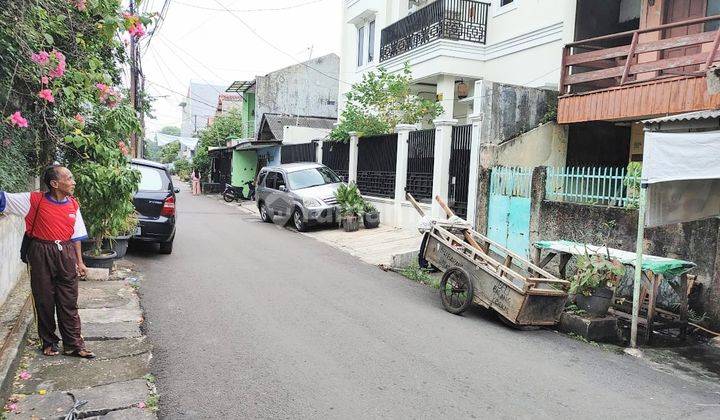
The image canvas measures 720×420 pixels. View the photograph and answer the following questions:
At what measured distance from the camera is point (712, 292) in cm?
688

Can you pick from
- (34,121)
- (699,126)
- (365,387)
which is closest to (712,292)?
(699,126)

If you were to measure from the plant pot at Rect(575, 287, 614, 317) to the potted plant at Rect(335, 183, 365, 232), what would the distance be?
836 cm

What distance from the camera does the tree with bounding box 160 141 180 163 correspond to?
7080 centimetres

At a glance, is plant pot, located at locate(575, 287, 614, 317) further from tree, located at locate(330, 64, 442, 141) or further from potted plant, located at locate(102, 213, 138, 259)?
tree, located at locate(330, 64, 442, 141)

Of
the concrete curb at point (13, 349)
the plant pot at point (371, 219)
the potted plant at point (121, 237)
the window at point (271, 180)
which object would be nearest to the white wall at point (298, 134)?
the window at point (271, 180)

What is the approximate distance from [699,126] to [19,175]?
7.95 meters

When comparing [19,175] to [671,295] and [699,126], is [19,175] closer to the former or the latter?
[699,126]

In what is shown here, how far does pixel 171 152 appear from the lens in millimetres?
71625

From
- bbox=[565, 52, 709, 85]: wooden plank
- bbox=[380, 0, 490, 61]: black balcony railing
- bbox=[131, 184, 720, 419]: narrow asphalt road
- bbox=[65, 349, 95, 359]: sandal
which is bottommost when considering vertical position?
bbox=[131, 184, 720, 419]: narrow asphalt road

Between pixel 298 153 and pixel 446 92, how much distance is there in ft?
29.9

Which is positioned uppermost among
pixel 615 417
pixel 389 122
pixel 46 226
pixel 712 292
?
pixel 389 122

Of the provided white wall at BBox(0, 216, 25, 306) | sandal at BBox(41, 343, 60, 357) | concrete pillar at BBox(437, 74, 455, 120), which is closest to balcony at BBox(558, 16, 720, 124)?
concrete pillar at BBox(437, 74, 455, 120)

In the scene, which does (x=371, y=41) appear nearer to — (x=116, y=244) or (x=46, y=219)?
(x=116, y=244)


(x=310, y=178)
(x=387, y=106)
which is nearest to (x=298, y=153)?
(x=310, y=178)
